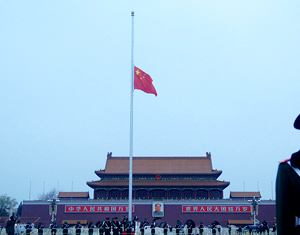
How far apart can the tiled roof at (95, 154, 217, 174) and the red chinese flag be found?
2288cm

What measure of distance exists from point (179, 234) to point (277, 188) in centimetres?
2024

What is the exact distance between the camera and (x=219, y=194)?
40375 mm

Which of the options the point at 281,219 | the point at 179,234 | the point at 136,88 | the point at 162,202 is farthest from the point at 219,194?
the point at 281,219

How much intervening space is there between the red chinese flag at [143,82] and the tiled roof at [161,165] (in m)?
22.9

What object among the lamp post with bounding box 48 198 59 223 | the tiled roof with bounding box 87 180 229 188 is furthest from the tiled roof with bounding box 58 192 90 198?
the lamp post with bounding box 48 198 59 223

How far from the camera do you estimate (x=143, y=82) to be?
1930 centimetres

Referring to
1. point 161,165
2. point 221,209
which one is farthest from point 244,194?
point 161,165

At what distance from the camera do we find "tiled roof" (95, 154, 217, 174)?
135 ft

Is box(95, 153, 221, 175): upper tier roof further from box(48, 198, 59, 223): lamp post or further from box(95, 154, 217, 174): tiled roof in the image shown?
box(48, 198, 59, 223): lamp post

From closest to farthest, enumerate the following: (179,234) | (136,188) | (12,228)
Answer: (12,228) → (179,234) → (136,188)

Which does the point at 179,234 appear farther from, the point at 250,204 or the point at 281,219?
the point at 281,219

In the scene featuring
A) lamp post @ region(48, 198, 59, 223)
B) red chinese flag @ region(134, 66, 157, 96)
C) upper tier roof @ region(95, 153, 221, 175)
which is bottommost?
lamp post @ region(48, 198, 59, 223)

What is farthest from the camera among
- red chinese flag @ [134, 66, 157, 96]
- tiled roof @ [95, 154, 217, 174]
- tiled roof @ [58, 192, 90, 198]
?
tiled roof @ [58, 192, 90, 198]

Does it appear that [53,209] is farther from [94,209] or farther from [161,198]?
[161,198]
